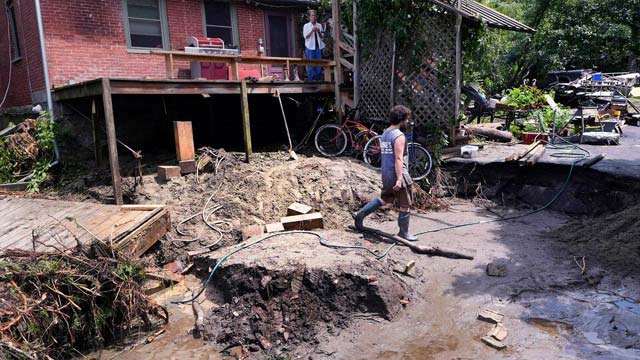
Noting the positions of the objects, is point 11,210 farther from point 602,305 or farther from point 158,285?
point 602,305

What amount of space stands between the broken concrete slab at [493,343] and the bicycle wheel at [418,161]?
4.85m

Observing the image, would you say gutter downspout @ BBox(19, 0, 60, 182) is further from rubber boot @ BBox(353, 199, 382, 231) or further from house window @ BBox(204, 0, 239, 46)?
rubber boot @ BBox(353, 199, 382, 231)

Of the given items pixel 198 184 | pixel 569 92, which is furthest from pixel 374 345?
pixel 569 92

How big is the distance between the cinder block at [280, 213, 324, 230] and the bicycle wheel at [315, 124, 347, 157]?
3038mm

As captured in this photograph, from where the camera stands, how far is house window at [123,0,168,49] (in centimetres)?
1095

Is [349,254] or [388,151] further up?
[388,151]

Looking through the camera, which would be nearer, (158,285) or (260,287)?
(260,287)

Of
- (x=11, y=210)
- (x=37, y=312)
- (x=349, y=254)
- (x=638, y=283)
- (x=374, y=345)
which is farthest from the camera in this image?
(x=11, y=210)

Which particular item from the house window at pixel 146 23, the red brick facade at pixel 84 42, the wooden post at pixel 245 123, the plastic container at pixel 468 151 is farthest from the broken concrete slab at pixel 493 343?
the house window at pixel 146 23

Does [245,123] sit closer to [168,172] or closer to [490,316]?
[168,172]

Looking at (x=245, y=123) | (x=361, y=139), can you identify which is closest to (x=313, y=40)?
(x=361, y=139)

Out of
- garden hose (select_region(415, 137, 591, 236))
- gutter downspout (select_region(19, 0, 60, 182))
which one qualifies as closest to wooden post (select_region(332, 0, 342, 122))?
garden hose (select_region(415, 137, 591, 236))

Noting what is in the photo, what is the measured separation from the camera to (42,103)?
409 inches

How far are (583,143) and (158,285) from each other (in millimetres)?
9972
